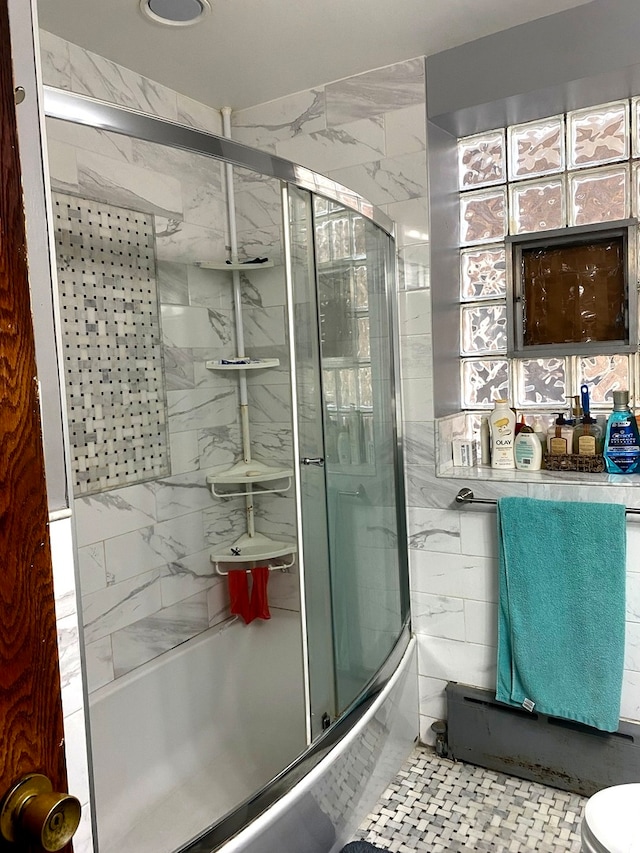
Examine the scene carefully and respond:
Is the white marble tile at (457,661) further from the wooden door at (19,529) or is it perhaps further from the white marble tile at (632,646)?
the wooden door at (19,529)

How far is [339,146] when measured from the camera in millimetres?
2295

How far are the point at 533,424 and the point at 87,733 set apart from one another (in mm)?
1740

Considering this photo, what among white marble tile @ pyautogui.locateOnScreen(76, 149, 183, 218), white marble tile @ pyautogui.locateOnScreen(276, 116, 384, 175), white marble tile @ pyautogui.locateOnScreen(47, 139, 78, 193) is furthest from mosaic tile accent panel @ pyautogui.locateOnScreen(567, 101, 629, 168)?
white marble tile @ pyautogui.locateOnScreen(47, 139, 78, 193)

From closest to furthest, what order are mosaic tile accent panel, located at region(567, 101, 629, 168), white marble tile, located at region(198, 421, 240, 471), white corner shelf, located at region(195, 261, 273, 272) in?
1. mosaic tile accent panel, located at region(567, 101, 629, 168)
2. white corner shelf, located at region(195, 261, 273, 272)
3. white marble tile, located at region(198, 421, 240, 471)

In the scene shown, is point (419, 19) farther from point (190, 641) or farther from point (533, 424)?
point (190, 641)

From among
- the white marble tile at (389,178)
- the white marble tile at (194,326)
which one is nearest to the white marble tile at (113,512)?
the white marble tile at (194,326)

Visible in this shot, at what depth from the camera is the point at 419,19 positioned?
6.19 feet

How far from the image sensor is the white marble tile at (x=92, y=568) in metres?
1.96

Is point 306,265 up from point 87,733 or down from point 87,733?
up

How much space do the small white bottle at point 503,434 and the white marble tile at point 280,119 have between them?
3.87 feet

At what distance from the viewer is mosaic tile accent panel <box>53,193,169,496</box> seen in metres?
1.94

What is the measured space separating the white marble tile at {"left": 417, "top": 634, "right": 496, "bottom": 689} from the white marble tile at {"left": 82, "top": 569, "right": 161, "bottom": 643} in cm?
93

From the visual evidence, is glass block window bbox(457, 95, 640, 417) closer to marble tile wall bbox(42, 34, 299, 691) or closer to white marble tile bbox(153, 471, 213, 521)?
marble tile wall bbox(42, 34, 299, 691)

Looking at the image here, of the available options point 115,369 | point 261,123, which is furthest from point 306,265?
point 261,123
